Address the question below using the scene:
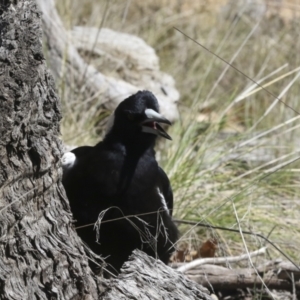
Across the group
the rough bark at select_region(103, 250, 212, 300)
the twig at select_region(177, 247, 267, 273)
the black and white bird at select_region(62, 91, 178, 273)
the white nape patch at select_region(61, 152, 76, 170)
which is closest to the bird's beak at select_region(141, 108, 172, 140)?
the black and white bird at select_region(62, 91, 178, 273)

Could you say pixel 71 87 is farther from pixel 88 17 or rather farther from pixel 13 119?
pixel 13 119

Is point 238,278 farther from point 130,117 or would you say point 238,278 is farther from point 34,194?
point 34,194

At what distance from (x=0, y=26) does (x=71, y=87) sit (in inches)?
116

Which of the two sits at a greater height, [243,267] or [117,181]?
[117,181]

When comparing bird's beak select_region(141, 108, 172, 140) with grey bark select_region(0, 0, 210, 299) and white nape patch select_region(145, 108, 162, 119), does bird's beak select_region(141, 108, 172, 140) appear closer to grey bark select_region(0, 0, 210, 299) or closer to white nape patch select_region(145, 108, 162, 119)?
white nape patch select_region(145, 108, 162, 119)

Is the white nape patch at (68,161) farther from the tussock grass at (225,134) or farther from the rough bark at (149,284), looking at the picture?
the rough bark at (149,284)

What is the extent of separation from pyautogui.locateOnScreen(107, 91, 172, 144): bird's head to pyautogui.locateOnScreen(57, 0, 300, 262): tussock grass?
0.41 metres

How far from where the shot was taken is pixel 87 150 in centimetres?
376

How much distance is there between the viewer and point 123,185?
3512 mm

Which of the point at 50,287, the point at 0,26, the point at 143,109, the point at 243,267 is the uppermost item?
the point at 0,26

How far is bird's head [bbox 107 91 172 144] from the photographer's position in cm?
359

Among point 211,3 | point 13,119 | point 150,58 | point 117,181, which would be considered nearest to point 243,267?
point 117,181

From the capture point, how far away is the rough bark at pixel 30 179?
2.39 m

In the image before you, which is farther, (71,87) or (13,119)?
(71,87)
